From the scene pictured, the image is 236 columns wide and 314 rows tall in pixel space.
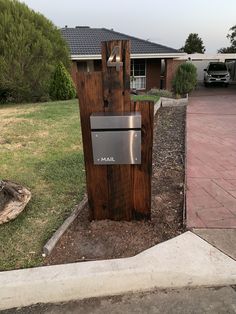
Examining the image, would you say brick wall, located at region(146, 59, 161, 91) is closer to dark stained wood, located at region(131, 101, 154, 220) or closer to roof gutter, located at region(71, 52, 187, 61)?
roof gutter, located at region(71, 52, 187, 61)

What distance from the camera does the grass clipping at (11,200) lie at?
10.7 feet

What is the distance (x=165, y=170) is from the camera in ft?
16.5

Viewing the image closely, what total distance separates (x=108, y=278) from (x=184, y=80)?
15.3 metres

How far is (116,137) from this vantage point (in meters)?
2.84

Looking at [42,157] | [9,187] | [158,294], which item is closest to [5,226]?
[9,187]

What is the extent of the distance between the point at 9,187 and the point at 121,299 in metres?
1.80

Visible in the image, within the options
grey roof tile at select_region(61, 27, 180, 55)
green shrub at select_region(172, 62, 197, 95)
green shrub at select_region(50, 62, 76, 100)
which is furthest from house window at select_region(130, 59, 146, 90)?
green shrub at select_region(50, 62, 76, 100)

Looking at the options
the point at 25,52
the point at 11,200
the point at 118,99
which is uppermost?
the point at 25,52

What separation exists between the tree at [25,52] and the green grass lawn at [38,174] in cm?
400

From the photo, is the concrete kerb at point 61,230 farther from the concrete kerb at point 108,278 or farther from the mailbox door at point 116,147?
the mailbox door at point 116,147

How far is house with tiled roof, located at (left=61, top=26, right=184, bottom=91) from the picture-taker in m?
19.1

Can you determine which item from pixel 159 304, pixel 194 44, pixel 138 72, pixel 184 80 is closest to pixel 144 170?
pixel 159 304

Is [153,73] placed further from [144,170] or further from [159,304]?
[159,304]

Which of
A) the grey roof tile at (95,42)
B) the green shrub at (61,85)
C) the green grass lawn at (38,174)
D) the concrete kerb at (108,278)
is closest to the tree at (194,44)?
the grey roof tile at (95,42)
